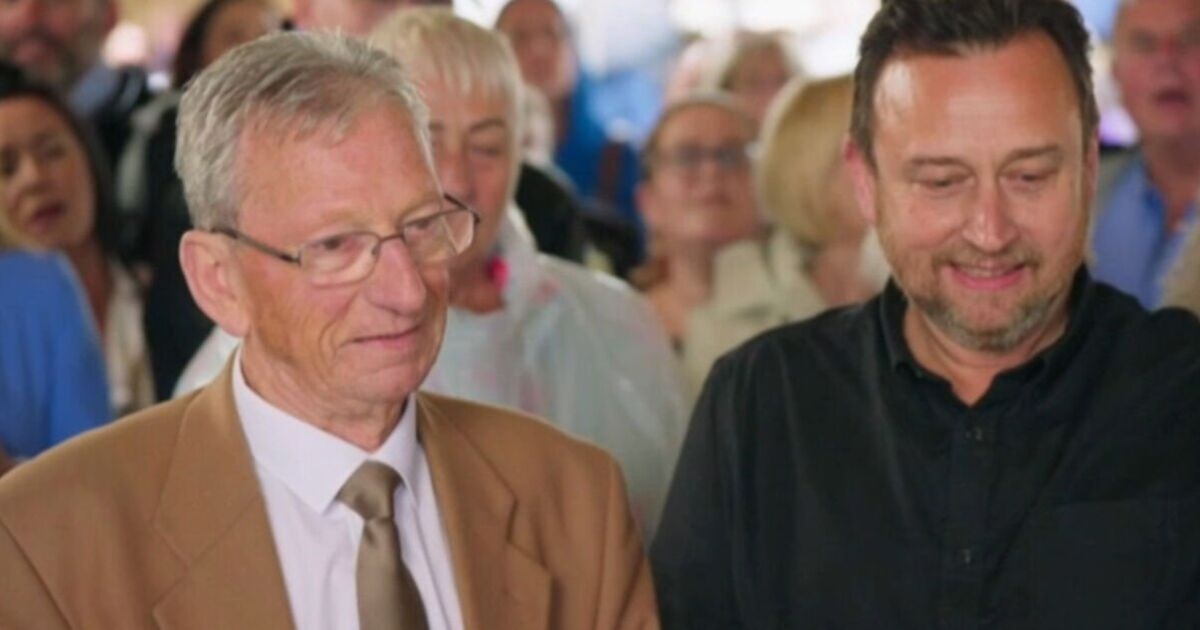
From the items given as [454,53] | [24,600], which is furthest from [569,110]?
[24,600]

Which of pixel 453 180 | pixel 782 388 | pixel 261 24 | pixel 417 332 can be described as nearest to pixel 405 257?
pixel 417 332

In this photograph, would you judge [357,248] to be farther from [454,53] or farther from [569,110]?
[569,110]

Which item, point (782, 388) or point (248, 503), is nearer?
point (248, 503)

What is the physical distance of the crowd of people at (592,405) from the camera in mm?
3137

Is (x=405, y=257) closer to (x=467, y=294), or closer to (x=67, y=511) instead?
(x=67, y=511)

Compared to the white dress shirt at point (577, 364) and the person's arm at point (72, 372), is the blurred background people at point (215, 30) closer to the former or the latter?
the person's arm at point (72, 372)

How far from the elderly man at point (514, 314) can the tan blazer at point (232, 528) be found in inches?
44.9

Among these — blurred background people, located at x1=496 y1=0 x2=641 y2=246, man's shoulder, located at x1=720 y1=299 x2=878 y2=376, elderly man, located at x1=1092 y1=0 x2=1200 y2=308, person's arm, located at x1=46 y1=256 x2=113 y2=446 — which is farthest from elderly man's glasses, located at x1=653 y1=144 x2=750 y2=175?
man's shoulder, located at x1=720 y1=299 x2=878 y2=376

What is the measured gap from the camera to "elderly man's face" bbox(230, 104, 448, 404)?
3.11 meters

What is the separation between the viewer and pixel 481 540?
3.32 meters

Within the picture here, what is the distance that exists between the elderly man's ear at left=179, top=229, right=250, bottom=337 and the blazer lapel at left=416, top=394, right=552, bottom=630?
304mm

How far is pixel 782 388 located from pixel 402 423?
69 centimetres

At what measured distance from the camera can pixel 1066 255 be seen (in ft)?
11.7

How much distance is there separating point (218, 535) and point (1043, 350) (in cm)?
122
